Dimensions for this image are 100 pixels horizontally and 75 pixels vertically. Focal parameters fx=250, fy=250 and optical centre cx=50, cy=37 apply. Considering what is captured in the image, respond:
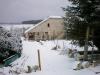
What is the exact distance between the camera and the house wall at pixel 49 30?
193 ft

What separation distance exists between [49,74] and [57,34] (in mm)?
44533

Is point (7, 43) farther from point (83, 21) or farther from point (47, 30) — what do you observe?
point (47, 30)

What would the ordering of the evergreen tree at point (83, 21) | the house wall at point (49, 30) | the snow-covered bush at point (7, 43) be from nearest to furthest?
the evergreen tree at point (83, 21)
the snow-covered bush at point (7, 43)
the house wall at point (49, 30)

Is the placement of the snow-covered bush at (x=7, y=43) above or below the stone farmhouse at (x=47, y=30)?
below

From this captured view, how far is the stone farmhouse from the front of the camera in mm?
58750

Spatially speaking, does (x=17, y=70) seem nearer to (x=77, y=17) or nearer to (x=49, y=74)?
(x=49, y=74)

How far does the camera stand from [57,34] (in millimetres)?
59438

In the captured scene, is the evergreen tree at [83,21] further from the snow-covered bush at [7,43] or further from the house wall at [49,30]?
the house wall at [49,30]

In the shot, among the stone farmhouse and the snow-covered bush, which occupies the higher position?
the stone farmhouse

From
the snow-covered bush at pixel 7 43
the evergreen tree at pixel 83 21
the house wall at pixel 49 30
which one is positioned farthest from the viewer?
the house wall at pixel 49 30

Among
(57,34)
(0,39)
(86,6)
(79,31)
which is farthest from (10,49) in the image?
(57,34)

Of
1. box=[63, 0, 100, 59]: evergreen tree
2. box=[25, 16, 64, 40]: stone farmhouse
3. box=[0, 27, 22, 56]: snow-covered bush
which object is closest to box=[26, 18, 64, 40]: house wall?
box=[25, 16, 64, 40]: stone farmhouse

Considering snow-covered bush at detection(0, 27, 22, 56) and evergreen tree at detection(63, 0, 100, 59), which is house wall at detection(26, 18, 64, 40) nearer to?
snow-covered bush at detection(0, 27, 22, 56)

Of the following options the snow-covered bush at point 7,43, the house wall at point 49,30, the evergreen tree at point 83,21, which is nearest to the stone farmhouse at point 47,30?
the house wall at point 49,30
